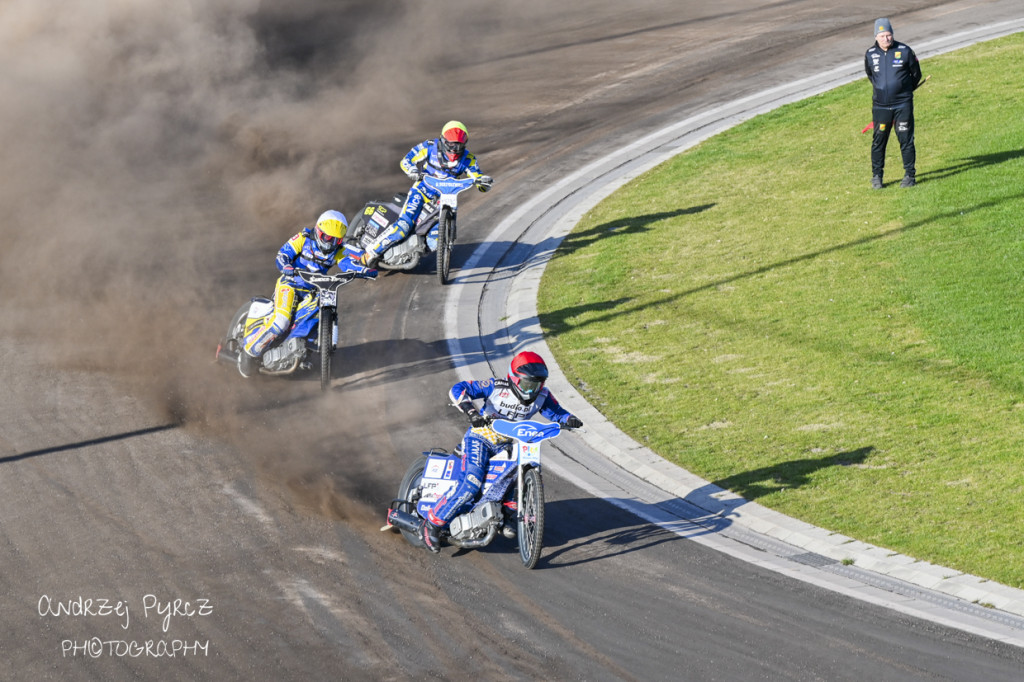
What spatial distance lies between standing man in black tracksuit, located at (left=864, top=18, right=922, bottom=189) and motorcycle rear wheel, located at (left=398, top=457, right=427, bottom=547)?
13.0 metres

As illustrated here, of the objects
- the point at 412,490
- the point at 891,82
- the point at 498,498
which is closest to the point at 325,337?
the point at 412,490

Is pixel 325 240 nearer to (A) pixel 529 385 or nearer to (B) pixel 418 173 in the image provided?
(B) pixel 418 173

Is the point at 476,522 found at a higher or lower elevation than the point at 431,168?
lower

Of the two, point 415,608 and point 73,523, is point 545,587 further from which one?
point 73,523

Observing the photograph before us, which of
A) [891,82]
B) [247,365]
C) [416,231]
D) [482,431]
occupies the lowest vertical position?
[482,431]

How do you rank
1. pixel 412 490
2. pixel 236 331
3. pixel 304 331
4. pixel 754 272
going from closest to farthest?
pixel 412 490 < pixel 304 331 < pixel 236 331 < pixel 754 272

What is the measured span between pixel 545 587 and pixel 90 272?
13.0 metres

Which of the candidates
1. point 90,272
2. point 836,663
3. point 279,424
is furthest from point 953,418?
point 90,272

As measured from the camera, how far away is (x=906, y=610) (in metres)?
11.5

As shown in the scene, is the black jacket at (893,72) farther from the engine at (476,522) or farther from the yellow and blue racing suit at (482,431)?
the engine at (476,522)

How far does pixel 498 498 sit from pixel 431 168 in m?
9.79

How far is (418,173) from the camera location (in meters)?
21.0

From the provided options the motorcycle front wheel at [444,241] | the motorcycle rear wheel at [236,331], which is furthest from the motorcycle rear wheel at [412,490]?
the motorcycle front wheel at [444,241]

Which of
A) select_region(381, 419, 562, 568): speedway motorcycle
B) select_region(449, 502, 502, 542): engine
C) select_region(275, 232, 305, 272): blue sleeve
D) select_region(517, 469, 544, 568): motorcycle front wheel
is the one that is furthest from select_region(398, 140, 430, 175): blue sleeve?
select_region(517, 469, 544, 568): motorcycle front wheel
